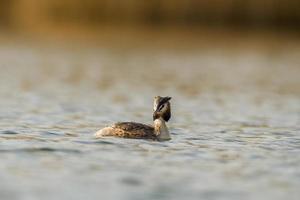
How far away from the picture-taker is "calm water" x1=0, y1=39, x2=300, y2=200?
443 inches

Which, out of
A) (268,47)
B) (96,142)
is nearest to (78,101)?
(96,142)

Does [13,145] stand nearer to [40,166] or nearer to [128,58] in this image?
[40,166]

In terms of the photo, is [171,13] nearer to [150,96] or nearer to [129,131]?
[150,96]

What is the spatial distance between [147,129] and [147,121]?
10.9 ft

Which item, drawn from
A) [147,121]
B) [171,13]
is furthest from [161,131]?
[171,13]

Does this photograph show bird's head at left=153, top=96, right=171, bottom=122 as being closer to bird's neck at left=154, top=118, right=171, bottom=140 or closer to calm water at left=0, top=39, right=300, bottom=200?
bird's neck at left=154, top=118, right=171, bottom=140

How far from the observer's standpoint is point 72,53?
35.3 metres

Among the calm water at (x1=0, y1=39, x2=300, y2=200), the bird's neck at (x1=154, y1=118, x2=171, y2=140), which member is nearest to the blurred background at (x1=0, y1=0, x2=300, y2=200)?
the calm water at (x1=0, y1=39, x2=300, y2=200)

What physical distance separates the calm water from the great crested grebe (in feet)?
0.84

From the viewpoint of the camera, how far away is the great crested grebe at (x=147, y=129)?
49.0ft

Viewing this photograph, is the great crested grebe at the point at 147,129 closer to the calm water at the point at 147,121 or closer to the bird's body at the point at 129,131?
the bird's body at the point at 129,131

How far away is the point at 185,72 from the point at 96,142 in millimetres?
15338

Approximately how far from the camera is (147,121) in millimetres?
18500

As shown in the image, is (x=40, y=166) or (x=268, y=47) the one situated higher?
(x=268, y=47)
